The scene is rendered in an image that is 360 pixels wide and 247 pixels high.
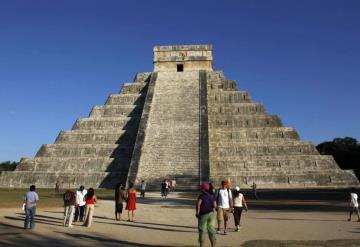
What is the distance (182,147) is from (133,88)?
12.3 meters

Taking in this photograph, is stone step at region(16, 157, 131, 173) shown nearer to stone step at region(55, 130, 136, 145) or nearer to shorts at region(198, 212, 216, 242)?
stone step at region(55, 130, 136, 145)

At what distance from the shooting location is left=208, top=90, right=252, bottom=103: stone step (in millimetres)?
36094

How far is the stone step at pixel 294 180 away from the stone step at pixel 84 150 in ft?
25.0

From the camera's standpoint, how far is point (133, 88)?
40188mm

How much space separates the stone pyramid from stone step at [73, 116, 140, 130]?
8cm

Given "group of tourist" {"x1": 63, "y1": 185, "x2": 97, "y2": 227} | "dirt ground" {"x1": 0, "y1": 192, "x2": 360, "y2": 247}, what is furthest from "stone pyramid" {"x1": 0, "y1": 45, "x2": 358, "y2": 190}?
"group of tourist" {"x1": 63, "y1": 185, "x2": 97, "y2": 227}

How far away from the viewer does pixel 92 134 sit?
33.9m

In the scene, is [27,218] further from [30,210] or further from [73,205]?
[73,205]

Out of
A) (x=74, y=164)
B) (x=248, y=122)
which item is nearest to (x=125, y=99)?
(x=74, y=164)

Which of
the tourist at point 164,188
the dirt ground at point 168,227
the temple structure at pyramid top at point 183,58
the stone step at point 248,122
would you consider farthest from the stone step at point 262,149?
the temple structure at pyramid top at point 183,58

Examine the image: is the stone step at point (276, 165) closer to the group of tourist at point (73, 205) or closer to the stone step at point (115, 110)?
the stone step at point (115, 110)

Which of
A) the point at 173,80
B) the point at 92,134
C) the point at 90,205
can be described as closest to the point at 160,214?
the point at 90,205

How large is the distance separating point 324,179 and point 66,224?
2006cm

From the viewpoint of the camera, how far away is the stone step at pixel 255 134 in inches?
1252
